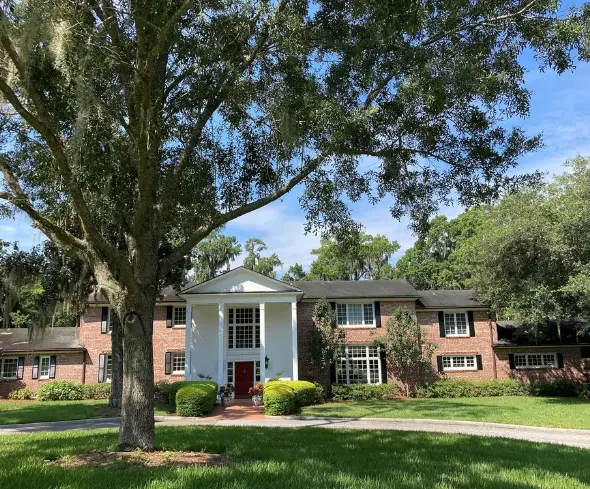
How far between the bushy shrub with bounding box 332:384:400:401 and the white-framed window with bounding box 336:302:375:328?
11.1 ft

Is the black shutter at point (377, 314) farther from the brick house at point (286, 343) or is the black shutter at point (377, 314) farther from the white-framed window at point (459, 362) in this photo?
the white-framed window at point (459, 362)

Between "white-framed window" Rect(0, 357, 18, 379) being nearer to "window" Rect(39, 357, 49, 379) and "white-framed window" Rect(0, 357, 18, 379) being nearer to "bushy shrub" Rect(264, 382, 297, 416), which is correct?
"window" Rect(39, 357, 49, 379)

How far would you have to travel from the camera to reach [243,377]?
975 inches

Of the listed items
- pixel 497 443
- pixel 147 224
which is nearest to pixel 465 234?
pixel 497 443

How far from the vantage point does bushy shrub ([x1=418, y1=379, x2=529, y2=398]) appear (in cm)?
2469

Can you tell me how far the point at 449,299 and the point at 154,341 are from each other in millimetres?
16727

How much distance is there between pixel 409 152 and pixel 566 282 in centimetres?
1680

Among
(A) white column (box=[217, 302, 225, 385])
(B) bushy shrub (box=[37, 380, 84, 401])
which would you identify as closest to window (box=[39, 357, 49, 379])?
(B) bushy shrub (box=[37, 380, 84, 401])

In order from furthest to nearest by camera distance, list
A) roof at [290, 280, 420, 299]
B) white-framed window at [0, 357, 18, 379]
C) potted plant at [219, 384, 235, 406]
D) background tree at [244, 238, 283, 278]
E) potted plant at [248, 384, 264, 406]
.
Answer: background tree at [244, 238, 283, 278] → white-framed window at [0, 357, 18, 379] → roof at [290, 280, 420, 299] → potted plant at [219, 384, 235, 406] → potted plant at [248, 384, 264, 406]

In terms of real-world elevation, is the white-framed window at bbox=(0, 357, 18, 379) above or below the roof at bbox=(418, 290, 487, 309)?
below

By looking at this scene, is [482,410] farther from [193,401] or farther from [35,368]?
[35,368]

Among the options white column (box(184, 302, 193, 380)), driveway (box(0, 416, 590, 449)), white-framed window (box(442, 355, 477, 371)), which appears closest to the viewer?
driveway (box(0, 416, 590, 449))

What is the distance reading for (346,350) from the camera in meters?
25.5

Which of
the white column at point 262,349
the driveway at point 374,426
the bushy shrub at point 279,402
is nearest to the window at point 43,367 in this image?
the driveway at point 374,426
